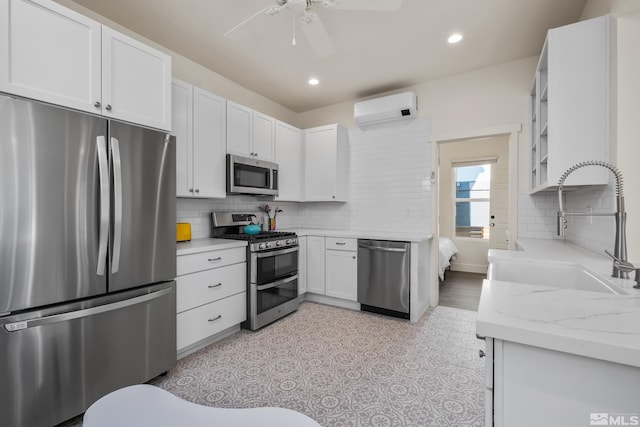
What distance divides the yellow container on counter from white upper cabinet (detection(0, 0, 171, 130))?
1.07 metres

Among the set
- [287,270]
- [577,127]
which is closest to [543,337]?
[577,127]

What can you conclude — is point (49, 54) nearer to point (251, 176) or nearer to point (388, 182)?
point (251, 176)

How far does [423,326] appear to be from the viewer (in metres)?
3.09

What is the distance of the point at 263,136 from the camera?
357cm

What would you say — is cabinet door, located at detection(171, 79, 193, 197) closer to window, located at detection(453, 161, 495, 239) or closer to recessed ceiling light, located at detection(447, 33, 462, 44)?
recessed ceiling light, located at detection(447, 33, 462, 44)

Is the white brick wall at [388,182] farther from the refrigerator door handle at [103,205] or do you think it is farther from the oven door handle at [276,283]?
the refrigerator door handle at [103,205]

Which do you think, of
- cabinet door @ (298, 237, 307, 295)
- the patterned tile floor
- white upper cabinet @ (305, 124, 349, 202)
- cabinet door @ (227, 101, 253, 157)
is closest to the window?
white upper cabinet @ (305, 124, 349, 202)

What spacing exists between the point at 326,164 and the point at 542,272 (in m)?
2.83

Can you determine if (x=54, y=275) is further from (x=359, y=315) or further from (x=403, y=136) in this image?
(x=403, y=136)

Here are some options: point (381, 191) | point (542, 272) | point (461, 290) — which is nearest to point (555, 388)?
point (542, 272)

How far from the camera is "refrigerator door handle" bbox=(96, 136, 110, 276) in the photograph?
171 centimetres

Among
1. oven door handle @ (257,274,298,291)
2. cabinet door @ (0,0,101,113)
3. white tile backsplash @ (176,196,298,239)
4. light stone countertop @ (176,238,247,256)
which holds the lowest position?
oven door handle @ (257,274,298,291)

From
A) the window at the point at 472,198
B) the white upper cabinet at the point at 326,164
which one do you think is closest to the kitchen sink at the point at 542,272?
the white upper cabinet at the point at 326,164

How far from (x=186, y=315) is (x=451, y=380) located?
210 cm
